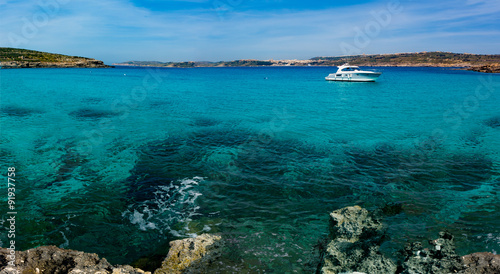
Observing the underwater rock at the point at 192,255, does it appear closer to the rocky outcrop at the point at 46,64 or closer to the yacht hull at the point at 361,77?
the yacht hull at the point at 361,77

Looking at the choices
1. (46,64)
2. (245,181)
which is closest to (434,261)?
(245,181)

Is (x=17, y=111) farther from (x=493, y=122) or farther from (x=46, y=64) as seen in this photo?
(x=46, y=64)

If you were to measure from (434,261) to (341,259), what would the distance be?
2.38 meters

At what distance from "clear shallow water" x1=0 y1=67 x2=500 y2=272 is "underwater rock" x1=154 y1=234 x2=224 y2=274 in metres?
0.60

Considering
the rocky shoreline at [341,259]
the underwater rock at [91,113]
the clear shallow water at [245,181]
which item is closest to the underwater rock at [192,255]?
the rocky shoreline at [341,259]

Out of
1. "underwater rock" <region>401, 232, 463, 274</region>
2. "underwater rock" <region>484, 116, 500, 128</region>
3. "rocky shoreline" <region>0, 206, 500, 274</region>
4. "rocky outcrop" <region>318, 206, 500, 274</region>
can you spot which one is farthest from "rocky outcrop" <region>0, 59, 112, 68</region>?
"underwater rock" <region>484, 116, 500, 128</region>

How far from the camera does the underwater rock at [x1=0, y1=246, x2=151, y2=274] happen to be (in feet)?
24.6

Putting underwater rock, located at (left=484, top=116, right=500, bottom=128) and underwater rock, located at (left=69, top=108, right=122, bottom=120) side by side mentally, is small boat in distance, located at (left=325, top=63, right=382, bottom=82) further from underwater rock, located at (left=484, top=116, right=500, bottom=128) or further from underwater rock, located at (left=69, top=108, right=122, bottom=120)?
underwater rock, located at (left=69, top=108, right=122, bottom=120)

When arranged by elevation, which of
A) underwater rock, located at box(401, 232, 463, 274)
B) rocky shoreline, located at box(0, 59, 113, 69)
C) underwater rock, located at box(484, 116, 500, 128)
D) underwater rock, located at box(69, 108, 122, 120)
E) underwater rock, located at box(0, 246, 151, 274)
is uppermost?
rocky shoreline, located at box(0, 59, 113, 69)

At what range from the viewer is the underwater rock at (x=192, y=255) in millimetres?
8828

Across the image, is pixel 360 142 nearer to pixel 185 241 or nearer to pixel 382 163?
pixel 382 163

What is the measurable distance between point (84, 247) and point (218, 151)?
38.6ft

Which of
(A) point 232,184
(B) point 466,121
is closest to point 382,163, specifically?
(A) point 232,184

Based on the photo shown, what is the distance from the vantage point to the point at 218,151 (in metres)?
21.2
